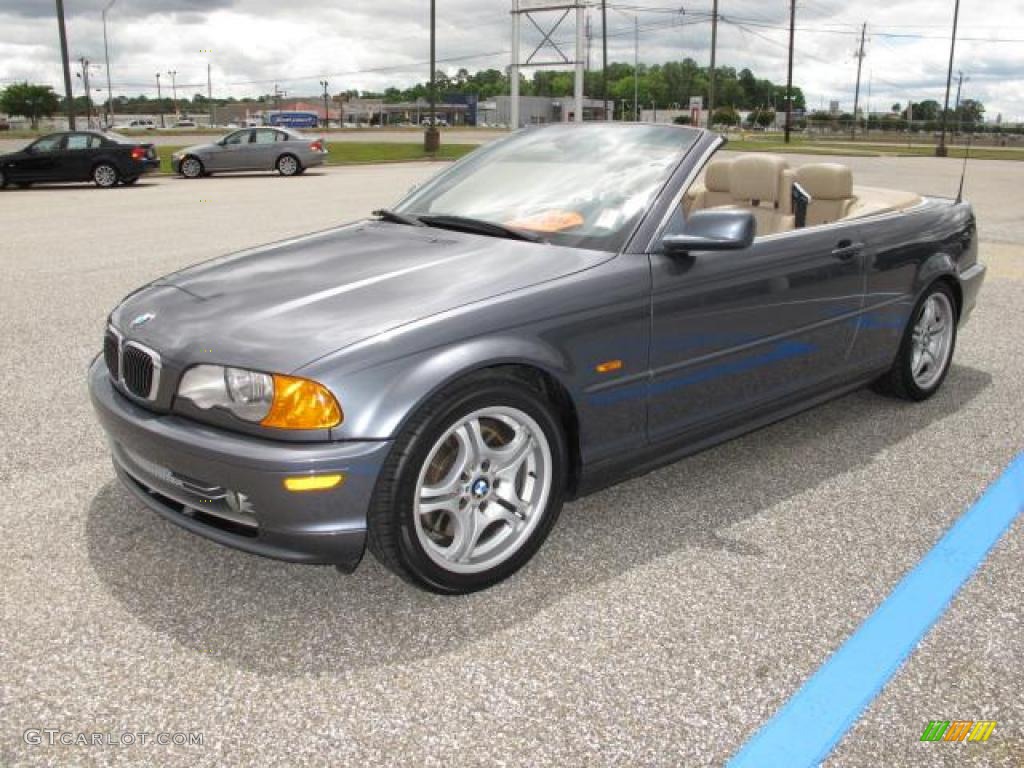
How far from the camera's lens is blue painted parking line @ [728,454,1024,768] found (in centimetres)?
234

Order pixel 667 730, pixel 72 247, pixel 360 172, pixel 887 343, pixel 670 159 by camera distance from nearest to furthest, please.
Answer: pixel 667 730 < pixel 670 159 < pixel 887 343 < pixel 72 247 < pixel 360 172

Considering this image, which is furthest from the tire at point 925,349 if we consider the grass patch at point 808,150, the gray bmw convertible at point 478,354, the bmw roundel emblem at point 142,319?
the grass patch at point 808,150

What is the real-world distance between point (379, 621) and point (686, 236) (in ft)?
5.51

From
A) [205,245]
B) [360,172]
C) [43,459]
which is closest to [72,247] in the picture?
[205,245]

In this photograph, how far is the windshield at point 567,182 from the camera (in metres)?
3.55

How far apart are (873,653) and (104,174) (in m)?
21.8

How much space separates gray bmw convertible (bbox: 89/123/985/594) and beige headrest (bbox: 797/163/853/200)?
0.44 meters

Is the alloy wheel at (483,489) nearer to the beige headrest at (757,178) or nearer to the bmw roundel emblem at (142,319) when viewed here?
the bmw roundel emblem at (142,319)

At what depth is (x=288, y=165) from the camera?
2564cm

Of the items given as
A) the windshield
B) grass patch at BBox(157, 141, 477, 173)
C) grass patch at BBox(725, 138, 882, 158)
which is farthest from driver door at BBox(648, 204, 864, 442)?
grass patch at BBox(725, 138, 882, 158)

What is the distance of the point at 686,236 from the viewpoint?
133 inches

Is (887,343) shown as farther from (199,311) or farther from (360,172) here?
(360,172)

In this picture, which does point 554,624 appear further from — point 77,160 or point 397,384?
point 77,160

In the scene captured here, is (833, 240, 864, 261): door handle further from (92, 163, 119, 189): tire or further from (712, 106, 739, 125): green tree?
(712, 106, 739, 125): green tree
